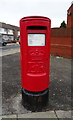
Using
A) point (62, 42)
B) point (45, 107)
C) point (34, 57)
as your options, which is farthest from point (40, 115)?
point (62, 42)

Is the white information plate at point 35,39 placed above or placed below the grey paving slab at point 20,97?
above

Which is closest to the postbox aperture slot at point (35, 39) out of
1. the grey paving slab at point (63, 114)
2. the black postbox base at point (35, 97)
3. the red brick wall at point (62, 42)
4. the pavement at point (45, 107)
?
the black postbox base at point (35, 97)

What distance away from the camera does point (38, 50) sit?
2.41 meters

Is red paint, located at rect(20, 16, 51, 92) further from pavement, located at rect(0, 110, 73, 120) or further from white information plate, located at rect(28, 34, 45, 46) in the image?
pavement, located at rect(0, 110, 73, 120)

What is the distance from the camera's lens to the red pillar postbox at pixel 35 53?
237 centimetres

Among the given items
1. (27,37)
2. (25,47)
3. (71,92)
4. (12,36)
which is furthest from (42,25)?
(12,36)

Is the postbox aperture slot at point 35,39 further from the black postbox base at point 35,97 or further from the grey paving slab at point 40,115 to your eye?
the grey paving slab at point 40,115

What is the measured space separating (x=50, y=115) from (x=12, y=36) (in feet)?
178

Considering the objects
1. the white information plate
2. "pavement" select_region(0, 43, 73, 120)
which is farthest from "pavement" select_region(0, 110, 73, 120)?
the white information plate

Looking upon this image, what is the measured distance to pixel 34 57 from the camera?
2.43m

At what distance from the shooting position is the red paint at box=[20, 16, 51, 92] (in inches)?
92.9

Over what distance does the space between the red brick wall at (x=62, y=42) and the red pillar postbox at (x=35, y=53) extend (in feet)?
22.1

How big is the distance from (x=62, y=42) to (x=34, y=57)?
732 centimetres

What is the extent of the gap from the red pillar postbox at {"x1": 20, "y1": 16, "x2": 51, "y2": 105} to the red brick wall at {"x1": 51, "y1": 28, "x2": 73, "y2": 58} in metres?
6.73
